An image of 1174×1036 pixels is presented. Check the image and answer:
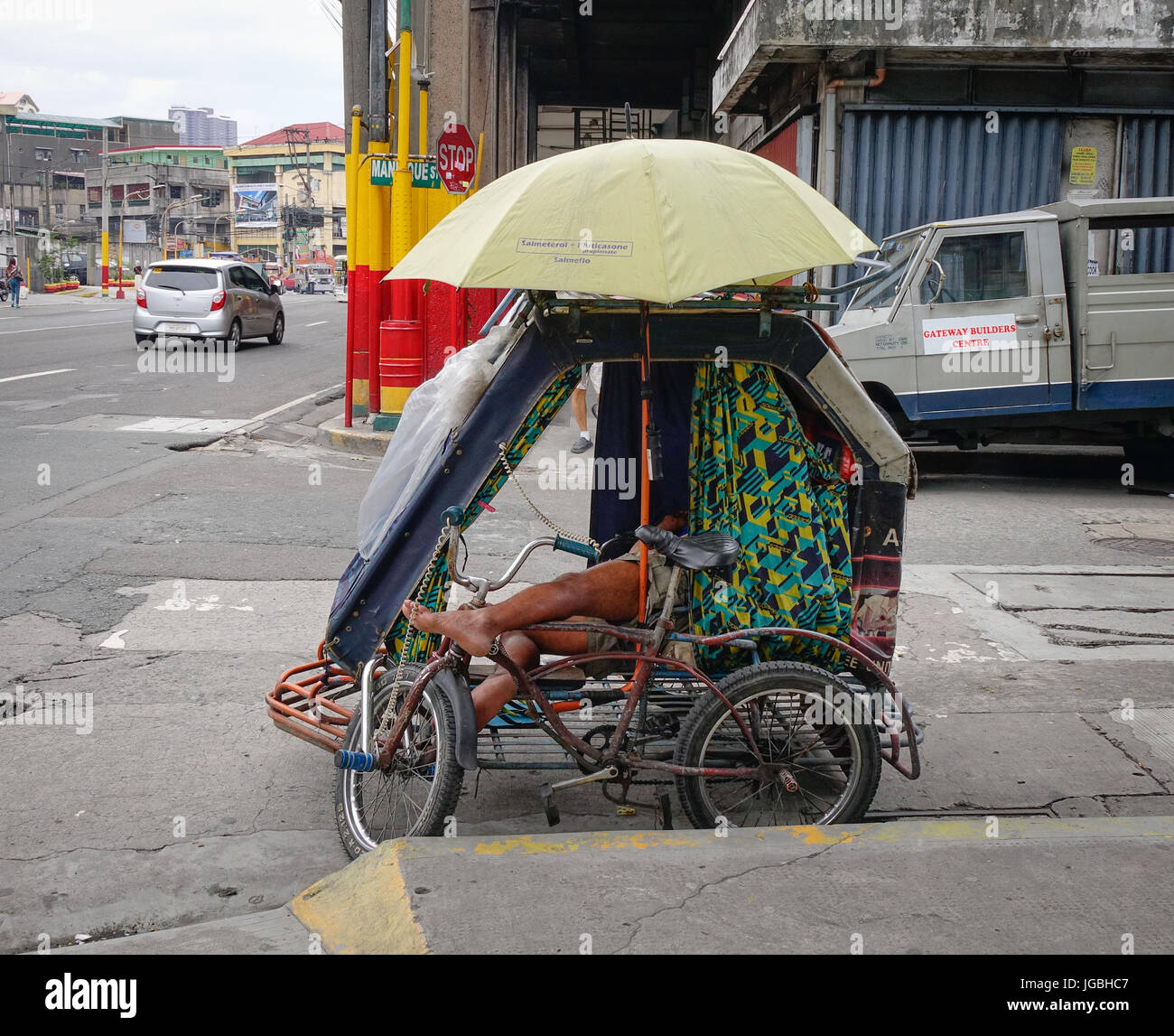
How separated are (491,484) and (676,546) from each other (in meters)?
0.64

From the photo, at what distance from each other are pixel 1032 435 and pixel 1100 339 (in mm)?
1036

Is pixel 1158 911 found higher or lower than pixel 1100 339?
lower

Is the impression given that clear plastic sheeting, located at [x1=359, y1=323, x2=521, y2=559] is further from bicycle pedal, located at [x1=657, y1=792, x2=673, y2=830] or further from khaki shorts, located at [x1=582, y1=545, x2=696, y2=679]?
bicycle pedal, located at [x1=657, y1=792, x2=673, y2=830]

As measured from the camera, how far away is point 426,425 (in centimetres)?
375

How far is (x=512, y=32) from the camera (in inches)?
801

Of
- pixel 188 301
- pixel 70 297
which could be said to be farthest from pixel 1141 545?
pixel 70 297

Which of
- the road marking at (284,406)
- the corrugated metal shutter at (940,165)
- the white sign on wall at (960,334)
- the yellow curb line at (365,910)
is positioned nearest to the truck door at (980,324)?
the white sign on wall at (960,334)

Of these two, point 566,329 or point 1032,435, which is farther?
point 1032,435

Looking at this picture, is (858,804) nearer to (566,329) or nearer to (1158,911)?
(1158,911)

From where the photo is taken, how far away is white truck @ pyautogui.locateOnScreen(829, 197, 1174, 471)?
9.56m

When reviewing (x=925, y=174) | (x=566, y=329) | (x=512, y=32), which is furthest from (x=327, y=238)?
(x=566, y=329)

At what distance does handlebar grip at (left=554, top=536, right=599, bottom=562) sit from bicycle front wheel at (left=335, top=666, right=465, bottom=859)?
34.2 inches

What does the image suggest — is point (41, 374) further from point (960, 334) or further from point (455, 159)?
point (960, 334)

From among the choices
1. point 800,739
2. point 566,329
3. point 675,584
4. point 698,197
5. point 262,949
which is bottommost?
point 262,949
